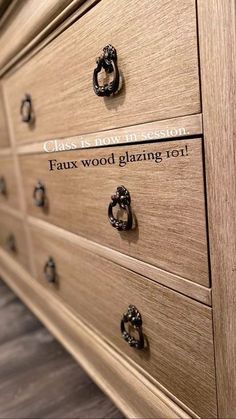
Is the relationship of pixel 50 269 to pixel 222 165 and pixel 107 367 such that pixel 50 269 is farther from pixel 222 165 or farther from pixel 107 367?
pixel 222 165

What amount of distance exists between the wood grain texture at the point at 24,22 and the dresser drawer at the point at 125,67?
38 millimetres

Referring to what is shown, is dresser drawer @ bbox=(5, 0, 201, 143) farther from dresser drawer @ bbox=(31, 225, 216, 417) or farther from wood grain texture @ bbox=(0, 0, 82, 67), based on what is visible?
dresser drawer @ bbox=(31, 225, 216, 417)

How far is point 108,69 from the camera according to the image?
0.54m

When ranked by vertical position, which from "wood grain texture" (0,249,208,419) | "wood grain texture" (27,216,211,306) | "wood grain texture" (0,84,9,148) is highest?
"wood grain texture" (0,84,9,148)

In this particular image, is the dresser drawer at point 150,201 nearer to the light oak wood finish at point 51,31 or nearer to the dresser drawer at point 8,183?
the light oak wood finish at point 51,31

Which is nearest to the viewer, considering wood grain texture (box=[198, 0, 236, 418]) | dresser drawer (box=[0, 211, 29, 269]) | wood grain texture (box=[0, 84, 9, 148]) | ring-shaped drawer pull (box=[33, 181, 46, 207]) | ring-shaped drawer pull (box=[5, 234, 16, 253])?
wood grain texture (box=[198, 0, 236, 418])

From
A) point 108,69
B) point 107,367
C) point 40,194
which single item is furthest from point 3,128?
point 107,367

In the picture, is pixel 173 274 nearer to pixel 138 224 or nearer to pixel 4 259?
pixel 138 224

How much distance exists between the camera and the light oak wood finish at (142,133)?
43cm

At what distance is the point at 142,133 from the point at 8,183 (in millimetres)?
752

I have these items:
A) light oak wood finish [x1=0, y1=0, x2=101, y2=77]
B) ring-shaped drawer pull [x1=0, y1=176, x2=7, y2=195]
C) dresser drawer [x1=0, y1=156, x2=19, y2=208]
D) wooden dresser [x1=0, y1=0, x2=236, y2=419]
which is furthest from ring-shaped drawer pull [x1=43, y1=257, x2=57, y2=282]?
light oak wood finish [x1=0, y1=0, x2=101, y2=77]

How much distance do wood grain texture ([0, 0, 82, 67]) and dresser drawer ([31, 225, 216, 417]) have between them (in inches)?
17.4

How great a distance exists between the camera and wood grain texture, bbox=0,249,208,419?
0.59 meters

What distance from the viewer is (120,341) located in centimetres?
69
